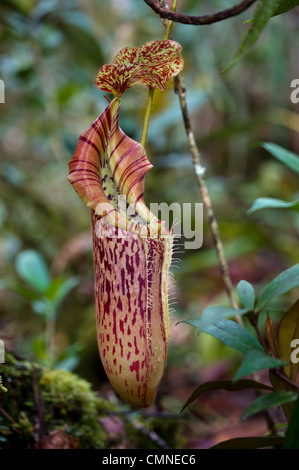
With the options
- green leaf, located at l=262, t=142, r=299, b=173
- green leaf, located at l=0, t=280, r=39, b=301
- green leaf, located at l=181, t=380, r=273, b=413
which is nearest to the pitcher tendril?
green leaf, located at l=181, t=380, r=273, b=413

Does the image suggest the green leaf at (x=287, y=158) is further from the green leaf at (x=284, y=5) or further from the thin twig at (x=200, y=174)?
the green leaf at (x=284, y=5)

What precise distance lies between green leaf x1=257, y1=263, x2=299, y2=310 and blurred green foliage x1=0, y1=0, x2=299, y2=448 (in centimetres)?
85

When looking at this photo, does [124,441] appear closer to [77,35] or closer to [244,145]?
[77,35]

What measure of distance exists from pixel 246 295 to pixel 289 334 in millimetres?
127

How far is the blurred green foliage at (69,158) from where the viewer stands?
88.2 inches

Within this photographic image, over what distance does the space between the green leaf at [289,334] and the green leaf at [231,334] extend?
0.14 metres

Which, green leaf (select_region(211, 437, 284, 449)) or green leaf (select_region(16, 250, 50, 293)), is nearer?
green leaf (select_region(211, 437, 284, 449))

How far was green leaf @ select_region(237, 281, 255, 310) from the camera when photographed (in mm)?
725

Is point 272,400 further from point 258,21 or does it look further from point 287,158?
point 287,158

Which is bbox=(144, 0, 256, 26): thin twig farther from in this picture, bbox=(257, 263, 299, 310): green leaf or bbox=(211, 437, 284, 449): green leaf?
bbox=(211, 437, 284, 449): green leaf

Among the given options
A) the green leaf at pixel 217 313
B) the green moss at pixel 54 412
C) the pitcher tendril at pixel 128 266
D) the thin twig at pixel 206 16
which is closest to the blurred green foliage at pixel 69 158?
the green moss at pixel 54 412

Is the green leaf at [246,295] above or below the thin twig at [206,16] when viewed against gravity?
below

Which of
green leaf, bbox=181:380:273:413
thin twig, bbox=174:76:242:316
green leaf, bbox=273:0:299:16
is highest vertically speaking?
green leaf, bbox=273:0:299:16

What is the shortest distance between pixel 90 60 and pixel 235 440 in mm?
2067
